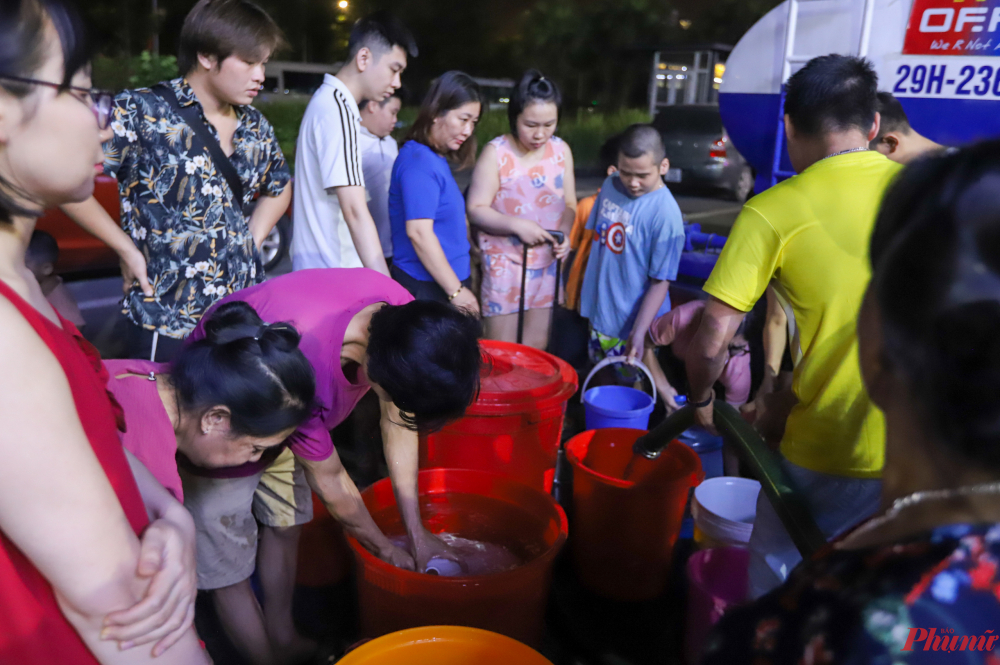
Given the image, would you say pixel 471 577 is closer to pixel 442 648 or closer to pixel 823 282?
pixel 442 648

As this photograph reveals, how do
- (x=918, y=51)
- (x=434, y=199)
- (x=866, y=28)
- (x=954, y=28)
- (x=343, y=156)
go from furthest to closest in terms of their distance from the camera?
1. (x=866, y=28)
2. (x=918, y=51)
3. (x=954, y=28)
4. (x=434, y=199)
5. (x=343, y=156)

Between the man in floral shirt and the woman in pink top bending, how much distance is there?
1.28 m

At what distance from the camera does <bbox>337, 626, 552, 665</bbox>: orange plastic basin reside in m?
1.24

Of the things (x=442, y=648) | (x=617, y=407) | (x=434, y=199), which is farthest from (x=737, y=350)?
(x=442, y=648)

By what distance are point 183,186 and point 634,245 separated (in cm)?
189

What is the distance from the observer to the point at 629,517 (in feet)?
7.25

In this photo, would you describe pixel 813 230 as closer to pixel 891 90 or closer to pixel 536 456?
pixel 536 456

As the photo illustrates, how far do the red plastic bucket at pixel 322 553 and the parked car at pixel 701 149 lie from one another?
36.0 ft

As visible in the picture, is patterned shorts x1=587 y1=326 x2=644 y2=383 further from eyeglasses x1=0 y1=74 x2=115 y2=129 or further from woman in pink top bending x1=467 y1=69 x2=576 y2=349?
eyeglasses x1=0 y1=74 x2=115 y2=129

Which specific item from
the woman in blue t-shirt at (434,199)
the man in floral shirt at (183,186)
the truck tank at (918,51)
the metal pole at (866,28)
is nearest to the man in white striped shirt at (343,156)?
the woman in blue t-shirt at (434,199)

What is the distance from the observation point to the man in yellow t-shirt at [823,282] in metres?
1.60

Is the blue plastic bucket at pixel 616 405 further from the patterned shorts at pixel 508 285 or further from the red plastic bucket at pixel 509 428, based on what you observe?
the patterned shorts at pixel 508 285

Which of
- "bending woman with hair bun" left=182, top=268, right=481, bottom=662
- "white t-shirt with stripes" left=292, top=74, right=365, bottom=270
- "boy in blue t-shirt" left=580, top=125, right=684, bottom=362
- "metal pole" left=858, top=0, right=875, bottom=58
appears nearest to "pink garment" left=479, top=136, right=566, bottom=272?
"boy in blue t-shirt" left=580, top=125, right=684, bottom=362

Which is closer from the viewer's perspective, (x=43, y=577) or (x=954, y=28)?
(x=43, y=577)
